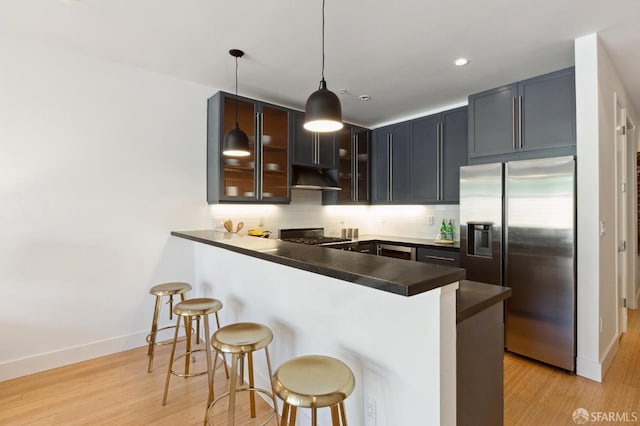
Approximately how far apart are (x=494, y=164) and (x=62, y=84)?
148 inches

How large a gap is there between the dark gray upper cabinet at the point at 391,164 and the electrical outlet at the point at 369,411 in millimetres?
3064

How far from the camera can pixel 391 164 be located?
14.6 feet

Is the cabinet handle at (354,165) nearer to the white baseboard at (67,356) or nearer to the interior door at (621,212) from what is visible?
the interior door at (621,212)

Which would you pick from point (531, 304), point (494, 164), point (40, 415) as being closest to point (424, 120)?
point (494, 164)

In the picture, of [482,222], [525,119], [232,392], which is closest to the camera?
[232,392]

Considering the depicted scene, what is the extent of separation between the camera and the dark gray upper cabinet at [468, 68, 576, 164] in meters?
2.68

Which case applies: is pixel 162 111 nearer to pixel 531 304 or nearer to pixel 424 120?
pixel 424 120

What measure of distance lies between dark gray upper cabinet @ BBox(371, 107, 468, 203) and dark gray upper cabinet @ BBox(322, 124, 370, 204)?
0.15 m

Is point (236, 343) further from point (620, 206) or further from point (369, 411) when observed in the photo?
point (620, 206)

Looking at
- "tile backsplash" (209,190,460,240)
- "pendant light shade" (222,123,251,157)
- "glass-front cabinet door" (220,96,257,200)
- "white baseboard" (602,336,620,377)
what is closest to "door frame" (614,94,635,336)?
"white baseboard" (602,336,620,377)

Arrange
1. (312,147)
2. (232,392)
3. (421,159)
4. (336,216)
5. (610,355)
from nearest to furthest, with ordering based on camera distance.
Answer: (232,392), (610,355), (312,147), (421,159), (336,216)

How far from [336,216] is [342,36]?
2.67 m

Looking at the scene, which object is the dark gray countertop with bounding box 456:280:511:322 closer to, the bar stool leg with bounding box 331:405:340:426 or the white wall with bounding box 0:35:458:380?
the bar stool leg with bounding box 331:405:340:426

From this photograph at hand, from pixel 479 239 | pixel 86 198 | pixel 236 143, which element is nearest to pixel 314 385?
pixel 236 143
